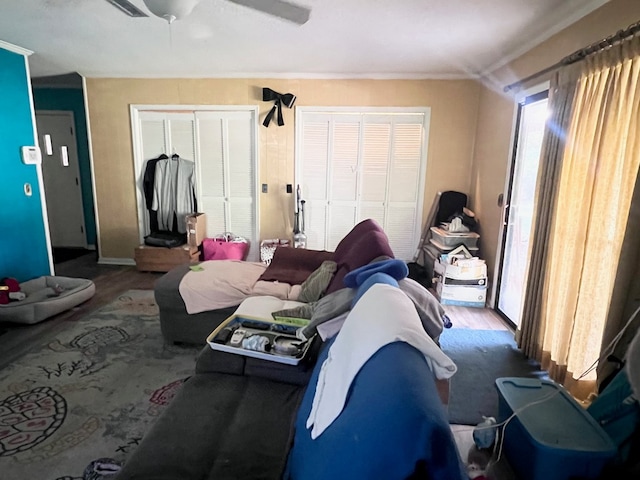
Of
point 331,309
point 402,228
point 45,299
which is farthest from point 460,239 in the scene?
point 45,299

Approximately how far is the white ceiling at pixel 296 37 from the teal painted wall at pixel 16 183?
1.09ft

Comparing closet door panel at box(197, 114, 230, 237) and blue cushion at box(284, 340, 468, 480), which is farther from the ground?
closet door panel at box(197, 114, 230, 237)

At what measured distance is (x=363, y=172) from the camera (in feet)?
15.0

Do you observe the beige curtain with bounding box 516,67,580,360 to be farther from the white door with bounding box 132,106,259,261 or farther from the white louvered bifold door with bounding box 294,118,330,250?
the white door with bounding box 132,106,259,261

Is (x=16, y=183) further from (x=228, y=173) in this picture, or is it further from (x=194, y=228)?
(x=228, y=173)

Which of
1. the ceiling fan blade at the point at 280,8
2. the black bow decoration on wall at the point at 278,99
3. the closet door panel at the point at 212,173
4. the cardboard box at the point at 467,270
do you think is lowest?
the cardboard box at the point at 467,270

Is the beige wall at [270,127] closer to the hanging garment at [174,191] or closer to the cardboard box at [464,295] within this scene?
the hanging garment at [174,191]

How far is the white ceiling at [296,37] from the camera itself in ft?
8.25

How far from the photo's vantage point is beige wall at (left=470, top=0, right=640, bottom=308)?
238 cm

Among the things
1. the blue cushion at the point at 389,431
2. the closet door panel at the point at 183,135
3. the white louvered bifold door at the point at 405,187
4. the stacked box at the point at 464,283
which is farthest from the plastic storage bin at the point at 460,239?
the closet door panel at the point at 183,135

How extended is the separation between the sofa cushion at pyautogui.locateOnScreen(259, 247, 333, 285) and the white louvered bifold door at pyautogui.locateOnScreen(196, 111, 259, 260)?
146cm

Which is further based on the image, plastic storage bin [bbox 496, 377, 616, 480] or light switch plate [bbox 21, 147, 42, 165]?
light switch plate [bbox 21, 147, 42, 165]

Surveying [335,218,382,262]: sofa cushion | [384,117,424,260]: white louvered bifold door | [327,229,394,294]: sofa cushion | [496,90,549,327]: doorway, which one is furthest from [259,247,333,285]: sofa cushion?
[496,90,549,327]: doorway

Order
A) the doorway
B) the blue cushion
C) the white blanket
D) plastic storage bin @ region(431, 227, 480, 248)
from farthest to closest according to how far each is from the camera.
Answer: plastic storage bin @ region(431, 227, 480, 248) → the doorway → the white blanket → the blue cushion
